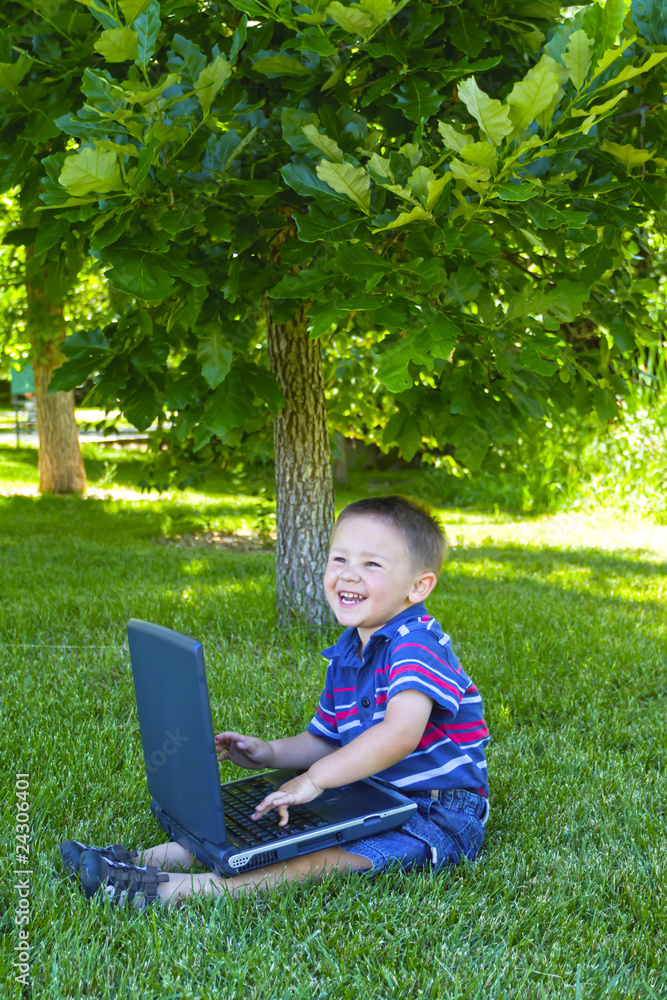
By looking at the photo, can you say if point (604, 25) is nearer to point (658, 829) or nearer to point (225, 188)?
point (225, 188)

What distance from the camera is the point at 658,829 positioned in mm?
2465

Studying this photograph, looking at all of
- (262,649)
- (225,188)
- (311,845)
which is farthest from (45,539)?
(311,845)

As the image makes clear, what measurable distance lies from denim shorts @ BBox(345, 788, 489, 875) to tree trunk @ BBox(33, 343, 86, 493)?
8662 millimetres

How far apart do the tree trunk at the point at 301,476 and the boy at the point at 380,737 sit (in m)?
1.96

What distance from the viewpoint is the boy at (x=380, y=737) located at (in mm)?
2068

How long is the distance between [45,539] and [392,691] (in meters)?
5.48

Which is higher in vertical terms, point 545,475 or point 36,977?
point 545,475

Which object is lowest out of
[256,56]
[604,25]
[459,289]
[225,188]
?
[459,289]

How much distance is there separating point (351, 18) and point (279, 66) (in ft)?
1.36

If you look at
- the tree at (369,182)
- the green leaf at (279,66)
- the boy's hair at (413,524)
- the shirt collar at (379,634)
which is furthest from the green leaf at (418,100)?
the shirt collar at (379,634)

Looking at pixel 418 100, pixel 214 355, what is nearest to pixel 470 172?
pixel 418 100

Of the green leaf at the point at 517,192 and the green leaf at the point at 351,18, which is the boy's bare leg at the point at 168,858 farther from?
the green leaf at the point at 351,18

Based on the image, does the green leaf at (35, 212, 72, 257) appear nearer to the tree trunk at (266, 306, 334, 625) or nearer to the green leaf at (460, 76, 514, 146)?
the green leaf at (460, 76, 514, 146)

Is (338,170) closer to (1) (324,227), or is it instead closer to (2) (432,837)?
(1) (324,227)
